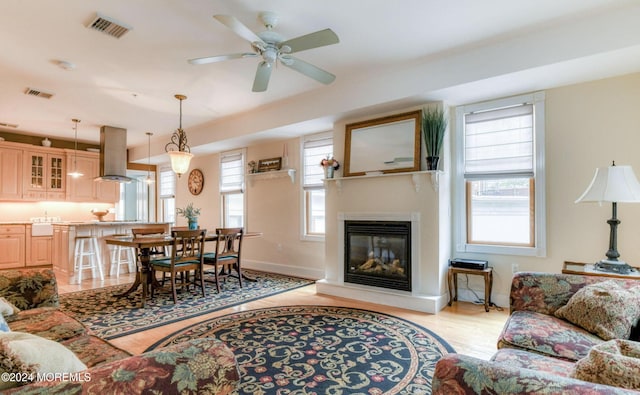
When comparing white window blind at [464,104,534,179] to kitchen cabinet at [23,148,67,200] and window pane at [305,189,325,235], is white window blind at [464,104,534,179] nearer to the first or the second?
window pane at [305,189,325,235]

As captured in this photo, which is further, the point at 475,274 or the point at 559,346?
the point at 475,274

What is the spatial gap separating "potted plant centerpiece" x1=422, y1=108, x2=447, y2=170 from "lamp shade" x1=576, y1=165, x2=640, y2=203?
1.49m

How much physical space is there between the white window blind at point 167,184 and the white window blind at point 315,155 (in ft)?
13.7

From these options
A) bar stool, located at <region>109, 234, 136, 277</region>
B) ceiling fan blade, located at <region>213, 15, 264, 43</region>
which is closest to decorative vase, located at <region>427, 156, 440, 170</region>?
ceiling fan blade, located at <region>213, 15, 264, 43</region>

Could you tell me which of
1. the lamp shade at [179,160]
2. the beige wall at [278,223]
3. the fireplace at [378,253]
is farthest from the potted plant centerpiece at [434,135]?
the lamp shade at [179,160]

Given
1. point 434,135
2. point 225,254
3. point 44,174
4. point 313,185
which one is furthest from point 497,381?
point 44,174

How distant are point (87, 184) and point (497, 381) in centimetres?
897

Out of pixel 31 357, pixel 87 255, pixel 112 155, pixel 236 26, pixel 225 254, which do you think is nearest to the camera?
pixel 31 357

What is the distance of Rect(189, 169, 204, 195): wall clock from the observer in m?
7.66

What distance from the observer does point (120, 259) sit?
6.19m

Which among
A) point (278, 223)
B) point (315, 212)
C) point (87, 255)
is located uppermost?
point (315, 212)

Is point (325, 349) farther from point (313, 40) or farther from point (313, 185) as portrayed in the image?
point (313, 185)

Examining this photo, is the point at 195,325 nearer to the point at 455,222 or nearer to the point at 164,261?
the point at 164,261

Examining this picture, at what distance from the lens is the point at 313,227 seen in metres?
5.86
